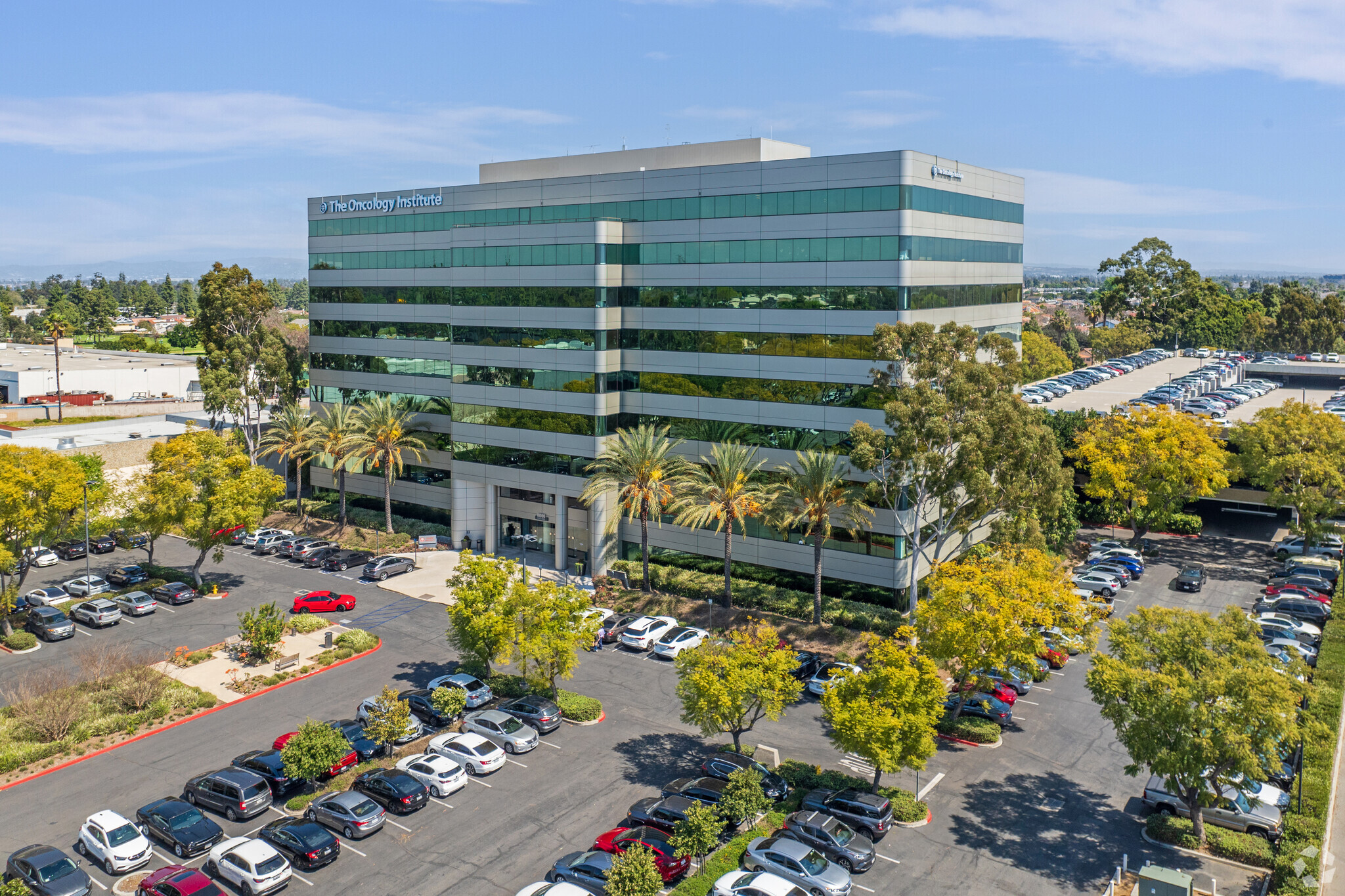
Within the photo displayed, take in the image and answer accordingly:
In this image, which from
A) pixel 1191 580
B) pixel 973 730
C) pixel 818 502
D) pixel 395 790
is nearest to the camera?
pixel 395 790

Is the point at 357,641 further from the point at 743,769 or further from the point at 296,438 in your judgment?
the point at 296,438

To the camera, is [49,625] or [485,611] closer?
[485,611]

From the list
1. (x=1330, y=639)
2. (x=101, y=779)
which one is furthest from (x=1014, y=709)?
(x=101, y=779)

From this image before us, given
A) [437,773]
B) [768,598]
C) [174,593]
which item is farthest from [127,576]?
[768,598]

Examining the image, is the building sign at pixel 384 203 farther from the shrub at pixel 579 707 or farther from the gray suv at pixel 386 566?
the shrub at pixel 579 707

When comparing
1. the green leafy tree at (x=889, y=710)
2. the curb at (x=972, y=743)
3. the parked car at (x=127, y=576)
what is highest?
the green leafy tree at (x=889, y=710)

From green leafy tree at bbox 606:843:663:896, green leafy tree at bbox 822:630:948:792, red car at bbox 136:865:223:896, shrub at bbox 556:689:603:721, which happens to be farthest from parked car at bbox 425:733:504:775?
green leafy tree at bbox 822:630:948:792

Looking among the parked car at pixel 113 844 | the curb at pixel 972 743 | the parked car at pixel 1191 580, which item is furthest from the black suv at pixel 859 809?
the parked car at pixel 1191 580
